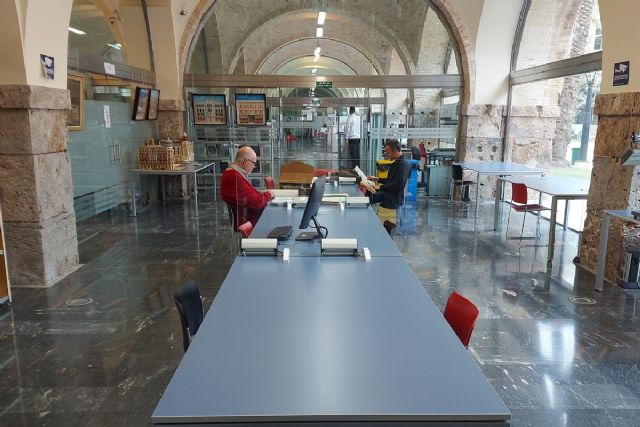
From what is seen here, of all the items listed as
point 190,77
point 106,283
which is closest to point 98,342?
point 106,283

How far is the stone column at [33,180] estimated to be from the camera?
4.84m

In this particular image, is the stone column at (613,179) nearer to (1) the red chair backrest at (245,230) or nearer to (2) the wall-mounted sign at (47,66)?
(1) the red chair backrest at (245,230)

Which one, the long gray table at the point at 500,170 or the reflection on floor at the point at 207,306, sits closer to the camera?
the reflection on floor at the point at 207,306

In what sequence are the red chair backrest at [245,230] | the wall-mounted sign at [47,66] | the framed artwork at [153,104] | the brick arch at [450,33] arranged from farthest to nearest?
the brick arch at [450,33]
the framed artwork at [153,104]
the wall-mounted sign at [47,66]
the red chair backrest at [245,230]

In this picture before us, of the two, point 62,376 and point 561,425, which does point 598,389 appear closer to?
point 561,425

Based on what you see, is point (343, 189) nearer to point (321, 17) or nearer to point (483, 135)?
point (483, 135)

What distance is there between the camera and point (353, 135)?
36.9 feet

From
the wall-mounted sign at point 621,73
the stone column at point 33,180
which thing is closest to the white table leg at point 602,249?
the wall-mounted sign at point 621,73

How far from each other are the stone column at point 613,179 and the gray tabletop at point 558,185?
1.14ft

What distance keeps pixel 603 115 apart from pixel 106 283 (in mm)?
5834

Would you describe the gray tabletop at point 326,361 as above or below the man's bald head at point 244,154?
below

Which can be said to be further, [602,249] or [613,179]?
[613,179]

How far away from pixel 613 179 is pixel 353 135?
644 cm

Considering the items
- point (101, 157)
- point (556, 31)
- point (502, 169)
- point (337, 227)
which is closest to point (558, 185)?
point (502, 169)
